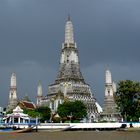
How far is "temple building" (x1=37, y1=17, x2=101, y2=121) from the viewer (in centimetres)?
12888

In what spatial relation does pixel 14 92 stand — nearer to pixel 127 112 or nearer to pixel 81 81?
pixel 81 81

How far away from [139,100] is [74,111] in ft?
101

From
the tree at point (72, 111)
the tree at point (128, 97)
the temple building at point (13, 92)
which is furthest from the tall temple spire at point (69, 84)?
the tree at point (128, 97)

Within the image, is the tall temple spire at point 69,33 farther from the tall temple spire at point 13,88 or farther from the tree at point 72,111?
the tree at point 72,111

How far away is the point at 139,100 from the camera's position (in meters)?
78.0

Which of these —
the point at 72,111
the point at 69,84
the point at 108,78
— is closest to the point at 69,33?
the point at 69,84

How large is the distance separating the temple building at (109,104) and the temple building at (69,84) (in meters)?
4.44

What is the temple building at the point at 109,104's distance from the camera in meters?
137

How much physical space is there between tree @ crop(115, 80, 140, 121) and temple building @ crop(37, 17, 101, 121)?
47352 mm

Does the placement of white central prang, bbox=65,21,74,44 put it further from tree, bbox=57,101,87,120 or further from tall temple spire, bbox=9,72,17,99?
tree, bbox=57,101,87,120

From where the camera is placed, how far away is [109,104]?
14412 centimetres

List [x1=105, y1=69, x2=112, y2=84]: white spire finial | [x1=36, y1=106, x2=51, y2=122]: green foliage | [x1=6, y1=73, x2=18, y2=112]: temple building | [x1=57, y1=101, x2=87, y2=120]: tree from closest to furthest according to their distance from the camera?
[x1=57, y1=101, x2=87, y2=120]: tree
[x1=36, y1=106, x2=51, y2=122]: green foliage
[x1=6, y1=73, x2=18, y2=112]: temple building
[x1=105, y1=69, x2=112, y2=84]: white spire finial

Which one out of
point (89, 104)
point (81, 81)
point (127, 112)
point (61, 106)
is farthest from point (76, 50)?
point (127, 112)

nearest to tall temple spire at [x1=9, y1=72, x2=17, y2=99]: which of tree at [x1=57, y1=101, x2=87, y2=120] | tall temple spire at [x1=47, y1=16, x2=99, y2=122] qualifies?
tall temple spire at [x1=47, y1=16, x2=99, y2=122]
